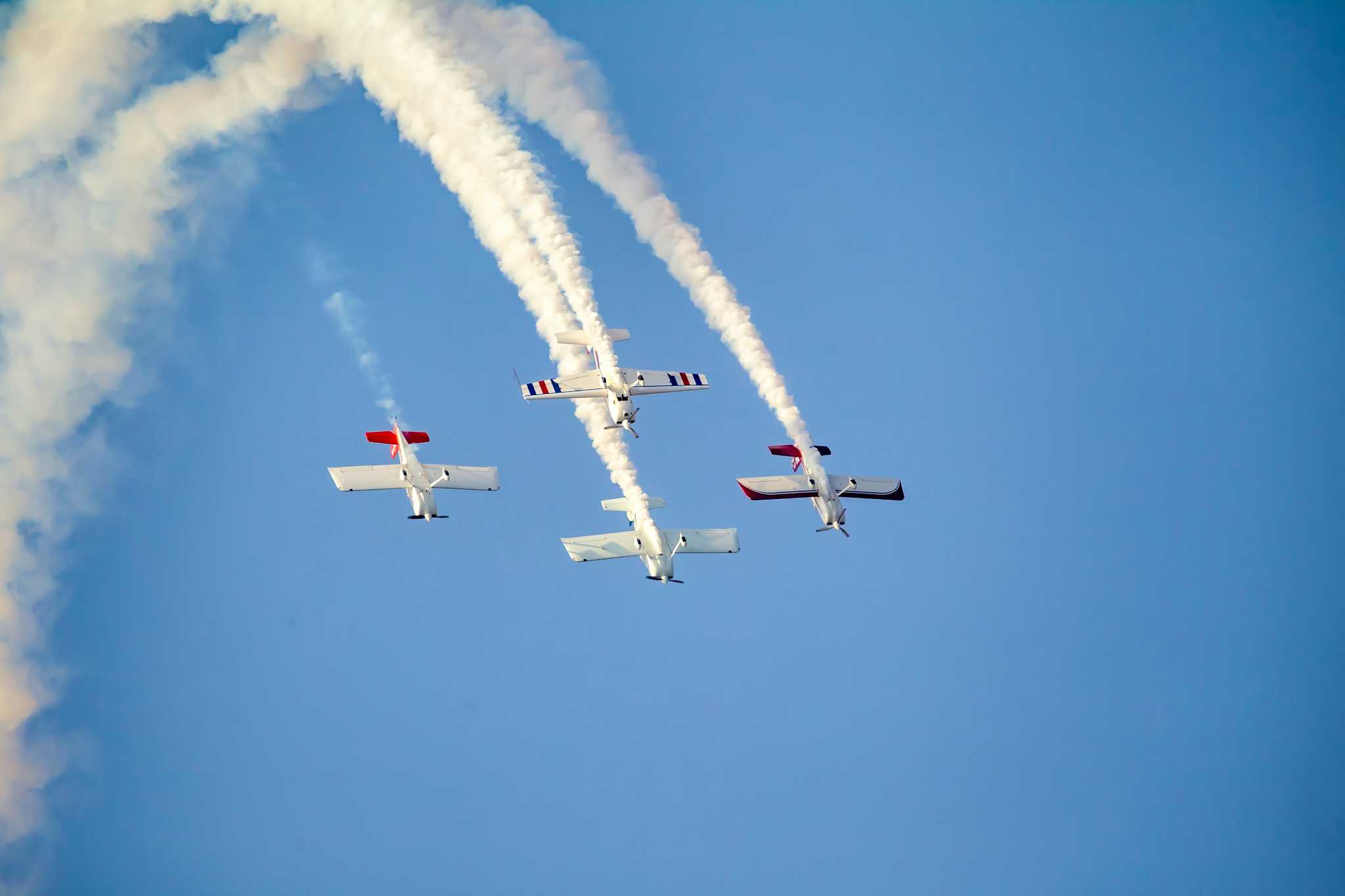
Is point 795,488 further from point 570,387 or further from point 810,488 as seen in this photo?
point 570,387

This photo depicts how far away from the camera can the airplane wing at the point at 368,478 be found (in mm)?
49656

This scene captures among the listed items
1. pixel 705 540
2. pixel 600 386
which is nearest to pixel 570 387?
pixel 600 386

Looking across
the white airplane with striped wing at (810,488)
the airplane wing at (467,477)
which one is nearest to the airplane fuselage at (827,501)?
the white airplane with striped wing at (810,488)

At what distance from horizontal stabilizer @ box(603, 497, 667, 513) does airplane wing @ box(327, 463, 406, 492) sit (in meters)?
6.23

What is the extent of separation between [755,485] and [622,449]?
433 centimetres

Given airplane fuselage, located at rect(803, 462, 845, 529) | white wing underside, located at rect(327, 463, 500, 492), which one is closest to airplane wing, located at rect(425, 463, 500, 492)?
white wing underside, located at rect(327, 463, 500, 492)

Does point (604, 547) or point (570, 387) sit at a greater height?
point (570, 387)

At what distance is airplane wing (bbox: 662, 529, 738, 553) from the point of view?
4978 centimetres

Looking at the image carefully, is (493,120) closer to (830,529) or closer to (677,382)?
(677,382)

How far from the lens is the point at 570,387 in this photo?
49.6 metres

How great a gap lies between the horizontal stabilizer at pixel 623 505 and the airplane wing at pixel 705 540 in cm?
81

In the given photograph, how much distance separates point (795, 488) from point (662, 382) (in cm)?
535

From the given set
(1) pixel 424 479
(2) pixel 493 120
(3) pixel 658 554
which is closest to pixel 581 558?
(3) pixel 658 554

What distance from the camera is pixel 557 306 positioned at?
48500 millimetres
